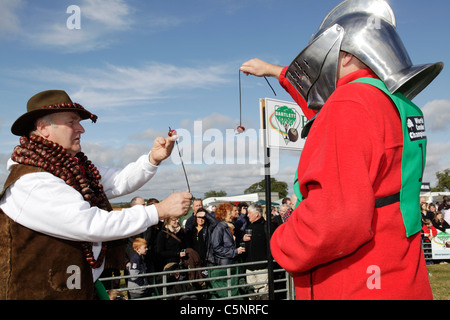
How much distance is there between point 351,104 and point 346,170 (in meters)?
0.31

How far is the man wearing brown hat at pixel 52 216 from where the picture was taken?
2.22m

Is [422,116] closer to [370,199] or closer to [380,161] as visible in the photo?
[380,161]

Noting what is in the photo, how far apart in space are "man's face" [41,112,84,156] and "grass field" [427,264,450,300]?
770 cm

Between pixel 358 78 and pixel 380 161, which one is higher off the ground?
pixel 358 78

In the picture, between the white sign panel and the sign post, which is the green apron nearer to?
the sign post

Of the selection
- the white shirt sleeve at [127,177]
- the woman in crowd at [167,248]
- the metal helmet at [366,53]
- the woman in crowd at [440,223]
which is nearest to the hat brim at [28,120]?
the white shirt sleeve at [127,177]

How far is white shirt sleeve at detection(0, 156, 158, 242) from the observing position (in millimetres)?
2197

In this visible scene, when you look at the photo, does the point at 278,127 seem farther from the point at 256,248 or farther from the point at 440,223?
the point at 440,223

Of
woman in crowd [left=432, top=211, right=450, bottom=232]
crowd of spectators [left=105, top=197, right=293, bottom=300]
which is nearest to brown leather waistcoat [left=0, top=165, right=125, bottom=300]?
crowd of spectators [left=105, top=197, right=293, bottom=300]

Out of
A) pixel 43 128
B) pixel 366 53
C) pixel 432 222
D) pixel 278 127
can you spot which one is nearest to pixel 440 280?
pixel 432 222

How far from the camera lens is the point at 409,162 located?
1846mm

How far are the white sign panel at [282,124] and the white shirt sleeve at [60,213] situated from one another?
10.2 feet

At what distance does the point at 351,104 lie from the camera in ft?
5.72
